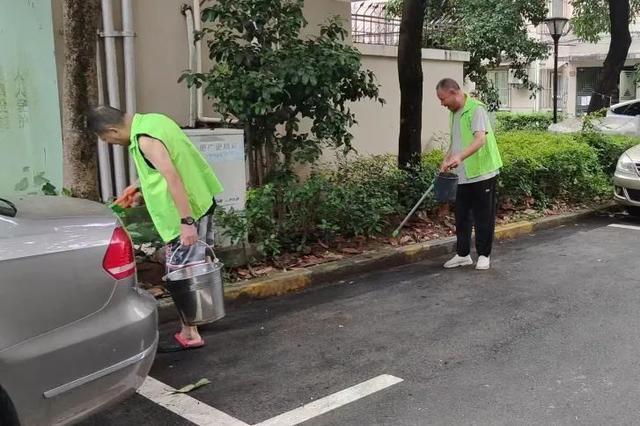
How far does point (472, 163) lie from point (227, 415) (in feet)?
12.1

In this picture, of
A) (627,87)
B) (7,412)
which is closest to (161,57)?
(7,412)

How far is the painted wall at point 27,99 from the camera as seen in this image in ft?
21.1

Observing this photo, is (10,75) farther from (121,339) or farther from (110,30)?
(121,339)

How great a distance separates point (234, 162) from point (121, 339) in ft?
10.2

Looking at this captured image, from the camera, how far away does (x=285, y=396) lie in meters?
3.81

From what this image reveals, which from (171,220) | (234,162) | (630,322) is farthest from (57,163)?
(630,322)

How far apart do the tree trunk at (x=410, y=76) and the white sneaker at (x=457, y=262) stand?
1691 mm

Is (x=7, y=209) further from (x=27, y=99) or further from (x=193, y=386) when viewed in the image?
(x=27, y=99)

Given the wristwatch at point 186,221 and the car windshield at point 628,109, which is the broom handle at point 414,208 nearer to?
the wristwatch at point 186,221

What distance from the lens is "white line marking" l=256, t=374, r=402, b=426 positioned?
352 centimetres

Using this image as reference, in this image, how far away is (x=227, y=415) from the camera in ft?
11.7

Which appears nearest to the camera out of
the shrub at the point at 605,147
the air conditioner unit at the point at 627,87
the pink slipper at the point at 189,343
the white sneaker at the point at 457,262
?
the pink slipper at the point at 189,343

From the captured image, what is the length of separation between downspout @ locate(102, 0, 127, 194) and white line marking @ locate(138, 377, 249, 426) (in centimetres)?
346

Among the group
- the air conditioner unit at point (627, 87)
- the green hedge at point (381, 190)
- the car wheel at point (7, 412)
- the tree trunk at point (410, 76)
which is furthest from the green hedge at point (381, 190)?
the air conditioner unit at point (627, 87)
